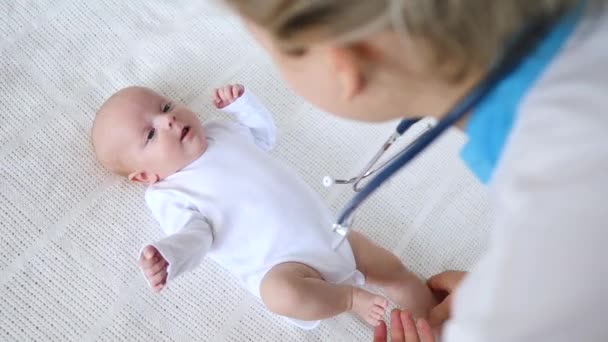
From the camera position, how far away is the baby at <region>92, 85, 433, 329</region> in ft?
3.19

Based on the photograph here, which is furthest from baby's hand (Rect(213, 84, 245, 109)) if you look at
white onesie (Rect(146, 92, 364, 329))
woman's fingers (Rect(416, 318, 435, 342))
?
woman's fingers (Rect(416, 318, 435, 342))

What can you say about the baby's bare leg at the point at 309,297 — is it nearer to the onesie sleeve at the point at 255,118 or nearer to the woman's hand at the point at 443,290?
the woman's hand at the point at 443,290

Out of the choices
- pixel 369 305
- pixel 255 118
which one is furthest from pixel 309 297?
pixel 255 118

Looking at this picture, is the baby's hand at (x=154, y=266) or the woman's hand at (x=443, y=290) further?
the woman's hand at (x=443, y=290)

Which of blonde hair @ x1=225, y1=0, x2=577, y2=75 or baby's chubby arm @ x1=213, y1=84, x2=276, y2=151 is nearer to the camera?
blonde hair @ x1=225, y1=0, x2=577, y2=75

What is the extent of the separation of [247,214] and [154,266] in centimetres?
19

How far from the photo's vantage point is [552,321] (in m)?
0.46

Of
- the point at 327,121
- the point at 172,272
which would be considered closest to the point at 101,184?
the point at 172,272

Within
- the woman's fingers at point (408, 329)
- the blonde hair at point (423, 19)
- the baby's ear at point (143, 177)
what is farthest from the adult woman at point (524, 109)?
the baby's ear at point (143, 177)

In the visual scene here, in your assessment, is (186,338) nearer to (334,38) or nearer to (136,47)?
(136,47)

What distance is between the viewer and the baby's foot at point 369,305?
0.96 meters

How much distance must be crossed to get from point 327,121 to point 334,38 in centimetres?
75

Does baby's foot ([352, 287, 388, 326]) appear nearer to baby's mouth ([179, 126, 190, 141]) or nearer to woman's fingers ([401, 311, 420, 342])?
woman's fingers ([401, 311, 420, 342])

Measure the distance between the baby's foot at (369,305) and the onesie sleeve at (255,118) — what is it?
34 centimetres
